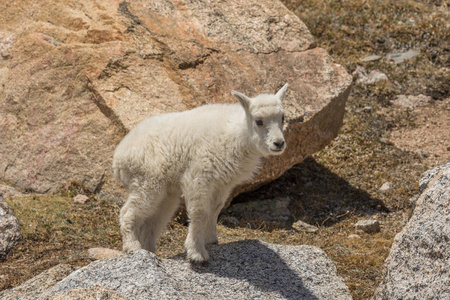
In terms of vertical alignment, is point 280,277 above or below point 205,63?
below

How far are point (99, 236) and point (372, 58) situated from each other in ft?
34.3

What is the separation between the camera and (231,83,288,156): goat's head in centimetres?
660

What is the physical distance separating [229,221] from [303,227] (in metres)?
1.43

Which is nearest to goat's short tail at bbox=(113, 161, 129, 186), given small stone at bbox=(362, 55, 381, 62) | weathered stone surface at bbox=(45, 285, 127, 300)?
weathered stone surface at bbox=(45, 285, 127, 300)

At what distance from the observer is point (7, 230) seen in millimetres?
8664

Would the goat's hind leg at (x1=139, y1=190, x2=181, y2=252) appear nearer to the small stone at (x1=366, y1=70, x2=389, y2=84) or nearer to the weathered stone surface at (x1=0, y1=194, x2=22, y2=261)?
the weathered stone surface at (x1=0, y1=194, x2=22, y2=261)

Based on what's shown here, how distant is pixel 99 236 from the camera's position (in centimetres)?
932

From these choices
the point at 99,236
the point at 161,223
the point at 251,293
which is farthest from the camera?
the point at 99,236

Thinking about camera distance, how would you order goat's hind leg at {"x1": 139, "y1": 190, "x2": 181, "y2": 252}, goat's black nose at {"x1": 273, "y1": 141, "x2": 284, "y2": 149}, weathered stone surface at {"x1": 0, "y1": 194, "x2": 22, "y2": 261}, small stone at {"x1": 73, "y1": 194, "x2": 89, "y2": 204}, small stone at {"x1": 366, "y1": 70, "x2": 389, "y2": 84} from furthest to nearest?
small stone at {"x1": 366, "y1": 70, "x2": 389, "y2": 84}, small stone at {"x1": 73, "y1": 194, "x2": 89, "y2": 204}, weathered stone surface at {"x1": 0, "y1": 194, "x2": 22, "y2": 261}, goat's hind leg at {"x1": 139, "y1": 190, "x2": 181, "y2": 252}, goat's black nose at {"x1": 273, "y1": 141, "x2": 284, "y2": 149}

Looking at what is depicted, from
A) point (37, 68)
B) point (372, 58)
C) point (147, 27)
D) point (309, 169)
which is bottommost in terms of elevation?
point (309, 169)

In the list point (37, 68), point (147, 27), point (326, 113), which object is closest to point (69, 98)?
point (37, 68)

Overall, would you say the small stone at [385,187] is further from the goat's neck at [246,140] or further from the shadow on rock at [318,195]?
the goat's neck at [246,140]

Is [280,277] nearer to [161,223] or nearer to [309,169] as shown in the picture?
[161,223]

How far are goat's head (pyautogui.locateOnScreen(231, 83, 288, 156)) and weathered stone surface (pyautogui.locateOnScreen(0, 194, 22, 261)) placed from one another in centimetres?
438
